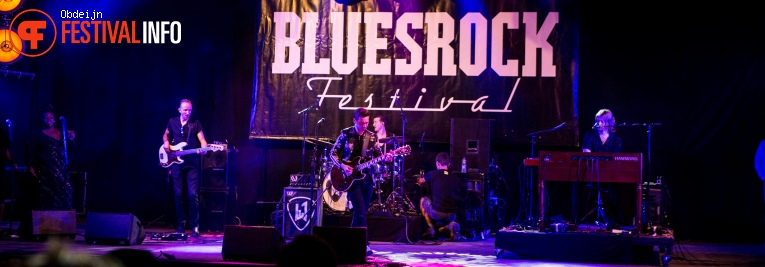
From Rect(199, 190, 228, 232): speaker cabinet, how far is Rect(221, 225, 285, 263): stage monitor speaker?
18.1ft

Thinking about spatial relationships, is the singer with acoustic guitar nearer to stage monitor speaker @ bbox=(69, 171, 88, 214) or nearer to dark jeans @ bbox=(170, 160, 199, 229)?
dark jeans @ bbox=(170, 160, 199, 229)

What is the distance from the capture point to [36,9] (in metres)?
15.8

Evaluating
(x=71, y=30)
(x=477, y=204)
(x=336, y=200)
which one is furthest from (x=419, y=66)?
(x=71, y=30)

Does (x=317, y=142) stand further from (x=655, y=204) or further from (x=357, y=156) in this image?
(x=655, y=204)

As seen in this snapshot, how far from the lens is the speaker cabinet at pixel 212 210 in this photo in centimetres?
1463

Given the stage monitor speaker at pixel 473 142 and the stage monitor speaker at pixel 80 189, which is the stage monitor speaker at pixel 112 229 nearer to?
the stage monitor speaker at pixel 80 189

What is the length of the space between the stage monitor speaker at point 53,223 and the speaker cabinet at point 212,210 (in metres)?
2.68

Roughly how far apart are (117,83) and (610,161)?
30.4 feet

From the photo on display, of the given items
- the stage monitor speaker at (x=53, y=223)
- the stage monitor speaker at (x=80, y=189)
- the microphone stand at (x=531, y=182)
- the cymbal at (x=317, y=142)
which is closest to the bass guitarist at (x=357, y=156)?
the microphone stand at (x=531, y=182)

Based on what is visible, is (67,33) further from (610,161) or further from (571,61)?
(610,161)

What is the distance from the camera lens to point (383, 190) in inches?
559

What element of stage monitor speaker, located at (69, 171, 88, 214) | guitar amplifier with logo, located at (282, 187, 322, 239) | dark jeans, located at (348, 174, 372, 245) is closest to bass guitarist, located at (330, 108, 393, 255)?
dark jeans, located at (348, 174, 372, 245)

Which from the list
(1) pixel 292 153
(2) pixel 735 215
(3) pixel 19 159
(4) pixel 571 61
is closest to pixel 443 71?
(4) pixel 571 61

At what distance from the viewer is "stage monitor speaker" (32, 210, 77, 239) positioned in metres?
12.1
